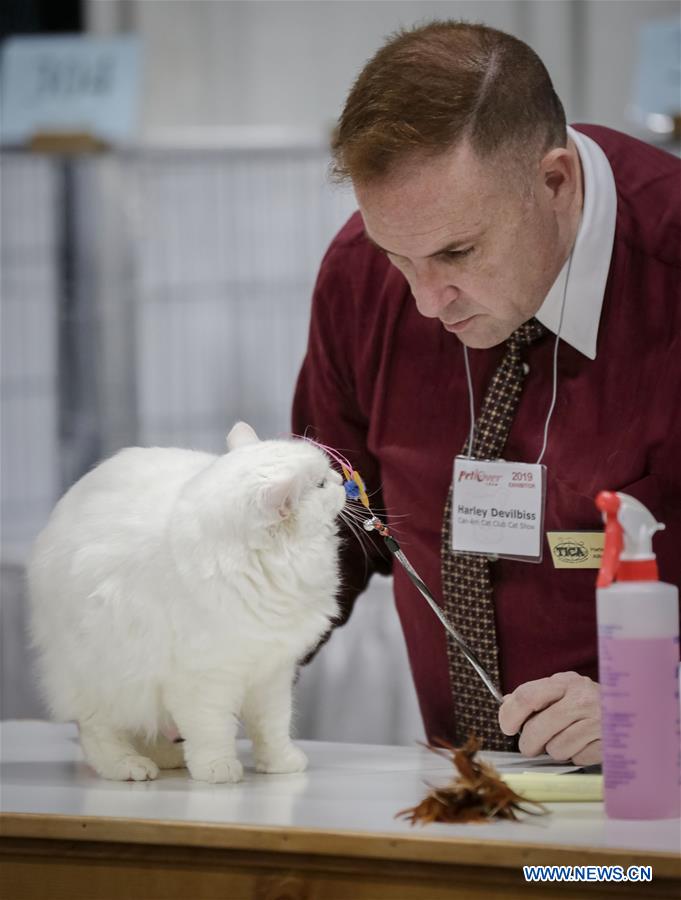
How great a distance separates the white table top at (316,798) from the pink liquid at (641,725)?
18 millimetres

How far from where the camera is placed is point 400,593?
60.2 inches

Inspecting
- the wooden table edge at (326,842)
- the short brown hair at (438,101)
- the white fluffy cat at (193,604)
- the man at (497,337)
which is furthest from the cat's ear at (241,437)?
the wooden table edge at (326,842)

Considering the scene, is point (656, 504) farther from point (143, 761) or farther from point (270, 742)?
point (143, 761)

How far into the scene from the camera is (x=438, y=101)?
112 centimetres

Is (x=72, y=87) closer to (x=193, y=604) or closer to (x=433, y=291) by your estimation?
(x=433, y=291)

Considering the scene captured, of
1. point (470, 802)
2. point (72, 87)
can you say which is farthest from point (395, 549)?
point (72, 87)

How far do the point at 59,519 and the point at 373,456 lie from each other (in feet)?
1.48

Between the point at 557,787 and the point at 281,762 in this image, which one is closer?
the point at 557,787

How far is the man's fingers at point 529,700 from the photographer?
3.75 feet

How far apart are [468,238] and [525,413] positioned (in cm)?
28

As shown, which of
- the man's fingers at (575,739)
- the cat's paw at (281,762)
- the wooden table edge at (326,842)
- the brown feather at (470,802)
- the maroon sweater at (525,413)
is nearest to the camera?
the wooden table edge at (326,842)

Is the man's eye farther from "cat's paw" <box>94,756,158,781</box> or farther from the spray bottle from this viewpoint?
"cat's paw" <box>94,756,158,781</box>

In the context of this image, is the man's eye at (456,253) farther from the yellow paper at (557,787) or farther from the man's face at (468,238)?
the yellow paper at (557,787)

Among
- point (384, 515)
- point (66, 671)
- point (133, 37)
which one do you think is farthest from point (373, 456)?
point (133, 37)
